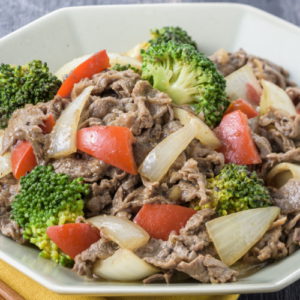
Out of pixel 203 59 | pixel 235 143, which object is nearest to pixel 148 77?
pixel 203 59

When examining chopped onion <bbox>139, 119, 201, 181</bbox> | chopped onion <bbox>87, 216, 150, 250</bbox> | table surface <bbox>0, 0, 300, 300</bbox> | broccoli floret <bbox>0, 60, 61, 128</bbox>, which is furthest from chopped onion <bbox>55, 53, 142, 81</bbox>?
table surface <bbox>0, 0, 300, 300</bbox>

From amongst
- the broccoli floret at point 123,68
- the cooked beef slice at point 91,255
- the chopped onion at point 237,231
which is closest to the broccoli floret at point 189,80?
the broccoli floret at point 123,68

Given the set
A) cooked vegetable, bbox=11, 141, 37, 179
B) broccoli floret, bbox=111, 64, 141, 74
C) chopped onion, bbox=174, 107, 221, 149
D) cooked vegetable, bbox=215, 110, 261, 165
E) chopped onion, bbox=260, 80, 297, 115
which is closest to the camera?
cooked vegetable, bbox=11, 141, 37, 179

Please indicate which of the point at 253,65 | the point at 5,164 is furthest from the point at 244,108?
the point at 5,164

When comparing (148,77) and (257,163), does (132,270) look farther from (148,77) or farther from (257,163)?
(148,77)

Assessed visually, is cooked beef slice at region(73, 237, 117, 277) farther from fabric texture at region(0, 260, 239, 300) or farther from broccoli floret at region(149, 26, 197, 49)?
broccoli floret at region(149, 26, 197, 49)

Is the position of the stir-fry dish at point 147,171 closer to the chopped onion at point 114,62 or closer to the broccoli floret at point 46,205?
the broccoli floret at point 46,205
